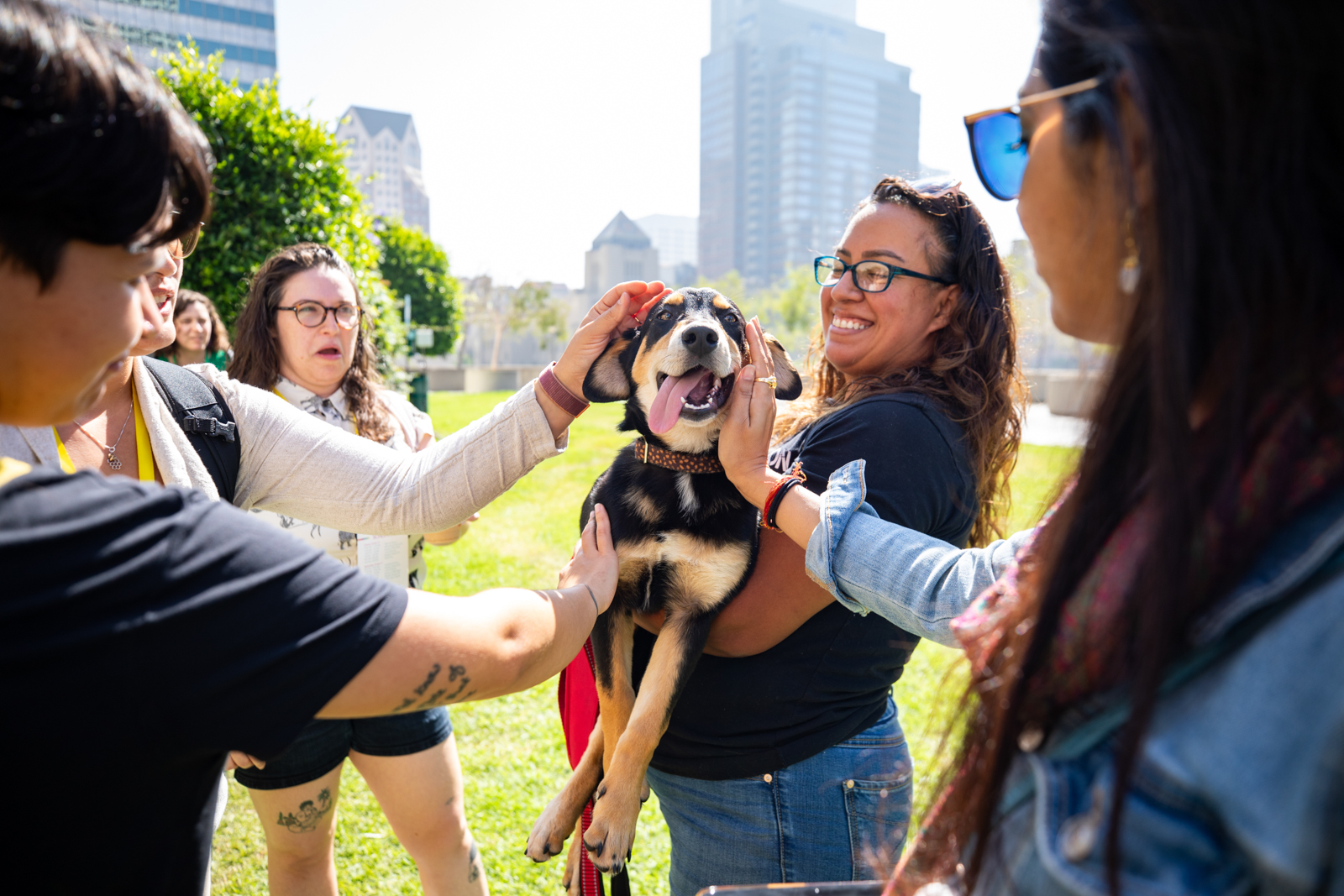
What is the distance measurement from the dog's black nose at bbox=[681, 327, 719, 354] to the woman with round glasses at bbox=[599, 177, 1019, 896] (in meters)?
0.43

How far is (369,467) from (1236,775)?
1972 millimetres

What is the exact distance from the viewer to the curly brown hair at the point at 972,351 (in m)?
2.09

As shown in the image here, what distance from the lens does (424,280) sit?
28188mm

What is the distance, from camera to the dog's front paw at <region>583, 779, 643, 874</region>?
80.9 inches

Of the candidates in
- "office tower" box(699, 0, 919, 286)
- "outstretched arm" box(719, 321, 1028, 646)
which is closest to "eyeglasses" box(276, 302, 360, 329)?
"outstretched arm" box(719, 321, 1028, 646)

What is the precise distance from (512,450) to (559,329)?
199 feet

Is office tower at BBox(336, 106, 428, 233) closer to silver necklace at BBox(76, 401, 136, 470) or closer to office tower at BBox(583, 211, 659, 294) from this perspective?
office tower at BBox(583, 211, 659, 294)

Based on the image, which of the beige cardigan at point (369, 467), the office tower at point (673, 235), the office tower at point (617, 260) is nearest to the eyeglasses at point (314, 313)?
the beige cardigan at point (369, 467)

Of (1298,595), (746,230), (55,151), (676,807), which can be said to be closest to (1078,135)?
(1298,595)

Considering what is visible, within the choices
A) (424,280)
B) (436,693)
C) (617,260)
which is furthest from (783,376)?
(617,260)

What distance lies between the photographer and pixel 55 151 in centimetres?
90

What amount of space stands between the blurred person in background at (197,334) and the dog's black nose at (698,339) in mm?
4245

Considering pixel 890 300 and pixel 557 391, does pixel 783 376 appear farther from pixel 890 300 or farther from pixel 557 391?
pixel 557 391

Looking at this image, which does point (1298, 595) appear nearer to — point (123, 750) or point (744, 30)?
point (123, 750)
